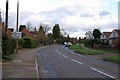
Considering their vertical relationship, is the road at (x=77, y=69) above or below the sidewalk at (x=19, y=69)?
below

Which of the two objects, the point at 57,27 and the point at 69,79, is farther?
the point at 57,27

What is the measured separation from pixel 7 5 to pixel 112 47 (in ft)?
76.8

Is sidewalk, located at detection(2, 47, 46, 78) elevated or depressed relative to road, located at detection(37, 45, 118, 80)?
elevated

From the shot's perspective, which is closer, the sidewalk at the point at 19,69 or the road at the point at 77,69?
the sidewalk at the point at 19,69

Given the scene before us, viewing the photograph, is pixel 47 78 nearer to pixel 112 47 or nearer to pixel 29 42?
pixel 112 47

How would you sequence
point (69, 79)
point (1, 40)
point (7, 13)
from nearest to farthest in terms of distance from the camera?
point (69, 79) < point (1, 40) < point (7, 13)

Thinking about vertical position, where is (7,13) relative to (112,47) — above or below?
above

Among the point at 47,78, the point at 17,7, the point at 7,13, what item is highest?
the point at 17,7

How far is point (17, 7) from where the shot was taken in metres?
Answer: 25.3

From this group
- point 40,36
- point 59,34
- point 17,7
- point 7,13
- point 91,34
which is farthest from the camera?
point 59,34

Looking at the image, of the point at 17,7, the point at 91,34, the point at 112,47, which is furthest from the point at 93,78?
the point at 91,34

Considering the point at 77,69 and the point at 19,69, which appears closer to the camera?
the point at 19,69

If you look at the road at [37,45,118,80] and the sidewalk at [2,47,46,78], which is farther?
the road at [37,45,118,80]

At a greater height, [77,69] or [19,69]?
[19,69]
